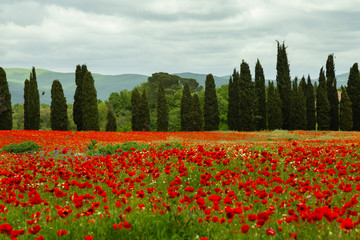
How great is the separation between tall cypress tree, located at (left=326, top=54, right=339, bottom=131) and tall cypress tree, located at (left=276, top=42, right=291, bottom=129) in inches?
262

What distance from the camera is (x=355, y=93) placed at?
1957 inches

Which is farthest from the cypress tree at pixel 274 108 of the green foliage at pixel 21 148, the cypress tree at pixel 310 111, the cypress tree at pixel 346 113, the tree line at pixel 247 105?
the green foliage at pixel 21 148

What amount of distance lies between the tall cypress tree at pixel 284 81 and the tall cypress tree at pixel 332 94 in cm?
666

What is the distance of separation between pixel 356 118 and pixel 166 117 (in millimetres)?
30611

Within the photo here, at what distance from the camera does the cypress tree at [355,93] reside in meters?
49.3

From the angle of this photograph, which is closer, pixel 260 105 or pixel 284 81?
pixel 260 105

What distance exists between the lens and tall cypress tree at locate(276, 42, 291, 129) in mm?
54344

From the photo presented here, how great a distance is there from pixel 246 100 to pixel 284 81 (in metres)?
9.68

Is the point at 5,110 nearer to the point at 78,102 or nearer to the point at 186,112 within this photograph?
the point at 78,102

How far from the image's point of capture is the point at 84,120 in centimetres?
4347

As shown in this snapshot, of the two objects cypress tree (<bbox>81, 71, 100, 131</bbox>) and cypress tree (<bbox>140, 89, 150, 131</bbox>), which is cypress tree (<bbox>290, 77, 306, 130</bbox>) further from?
cypress tree (<bbox>81, 71, 100, 131</bbox>)

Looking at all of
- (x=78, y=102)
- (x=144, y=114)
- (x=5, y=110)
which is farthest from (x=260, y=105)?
(x=5, y=110)

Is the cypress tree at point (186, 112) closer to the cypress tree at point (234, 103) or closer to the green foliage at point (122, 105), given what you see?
the cypress tree at point (234, 103)

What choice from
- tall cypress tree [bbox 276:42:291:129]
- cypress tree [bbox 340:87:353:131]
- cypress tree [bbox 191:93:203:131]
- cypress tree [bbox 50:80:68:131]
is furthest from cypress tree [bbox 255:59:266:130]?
cypress tree [bbox 50:80:68:131]
